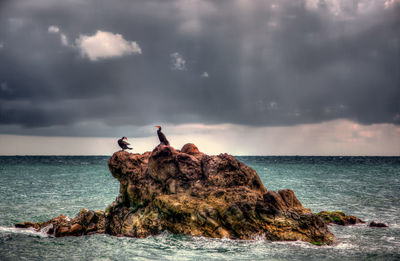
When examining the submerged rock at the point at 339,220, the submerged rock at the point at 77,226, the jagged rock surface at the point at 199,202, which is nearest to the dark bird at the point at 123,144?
the jagged rock surface at the point at 199,202

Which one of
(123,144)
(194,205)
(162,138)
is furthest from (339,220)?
(123,144)

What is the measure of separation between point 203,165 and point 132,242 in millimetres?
4572

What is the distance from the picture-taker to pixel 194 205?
13695 millimetres

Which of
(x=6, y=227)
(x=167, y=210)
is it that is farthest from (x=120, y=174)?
(x=6, y=227)

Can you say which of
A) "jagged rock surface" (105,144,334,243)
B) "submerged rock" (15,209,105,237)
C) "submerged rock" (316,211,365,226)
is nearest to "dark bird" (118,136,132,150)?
"jagged rock surface" (105,144,334,243)

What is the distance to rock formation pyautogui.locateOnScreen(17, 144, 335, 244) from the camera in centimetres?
1292

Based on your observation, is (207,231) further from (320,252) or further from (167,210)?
(320,252)

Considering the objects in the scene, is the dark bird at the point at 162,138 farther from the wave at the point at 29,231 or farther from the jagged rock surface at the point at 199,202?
the wave at the point at 29,231

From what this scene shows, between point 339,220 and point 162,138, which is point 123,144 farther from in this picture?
point 339,220

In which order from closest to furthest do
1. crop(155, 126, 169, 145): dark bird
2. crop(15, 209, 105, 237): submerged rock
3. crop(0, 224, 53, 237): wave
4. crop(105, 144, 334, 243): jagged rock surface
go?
crop(105, 144, 334, 243): jagged rock surface, crop(15, 209, 105, 237): submerged rock, crop(0, 224, 53, 237): wave, crop(155, 126, 169, 145): dark bird

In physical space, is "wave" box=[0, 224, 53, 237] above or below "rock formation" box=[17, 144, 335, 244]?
below

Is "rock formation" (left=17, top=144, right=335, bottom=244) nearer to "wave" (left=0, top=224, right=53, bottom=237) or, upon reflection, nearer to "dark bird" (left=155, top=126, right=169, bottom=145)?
"wave" (left=0, top=224, right=53, bottom=237)

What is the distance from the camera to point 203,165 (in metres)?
15.2

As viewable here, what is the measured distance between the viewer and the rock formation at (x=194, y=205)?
42.4 feet
